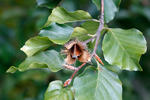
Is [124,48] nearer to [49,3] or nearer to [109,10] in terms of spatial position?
[109,10]

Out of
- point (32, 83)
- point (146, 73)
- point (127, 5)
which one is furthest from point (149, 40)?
point (32, 83)

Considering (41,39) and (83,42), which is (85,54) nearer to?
(83,42)

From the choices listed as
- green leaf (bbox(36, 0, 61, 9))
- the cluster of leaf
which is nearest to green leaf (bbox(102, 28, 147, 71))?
the cluster of leaf

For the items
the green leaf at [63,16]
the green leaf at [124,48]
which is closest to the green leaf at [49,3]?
the green leaf at [63,16]

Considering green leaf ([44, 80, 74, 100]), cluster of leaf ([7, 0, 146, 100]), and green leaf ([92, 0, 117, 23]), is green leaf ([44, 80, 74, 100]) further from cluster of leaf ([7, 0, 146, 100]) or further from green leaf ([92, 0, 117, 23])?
green leaf ([92, 0, 117, 23])

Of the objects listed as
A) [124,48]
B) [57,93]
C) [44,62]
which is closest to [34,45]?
[44,62]

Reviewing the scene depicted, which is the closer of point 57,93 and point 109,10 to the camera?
point 57,93
